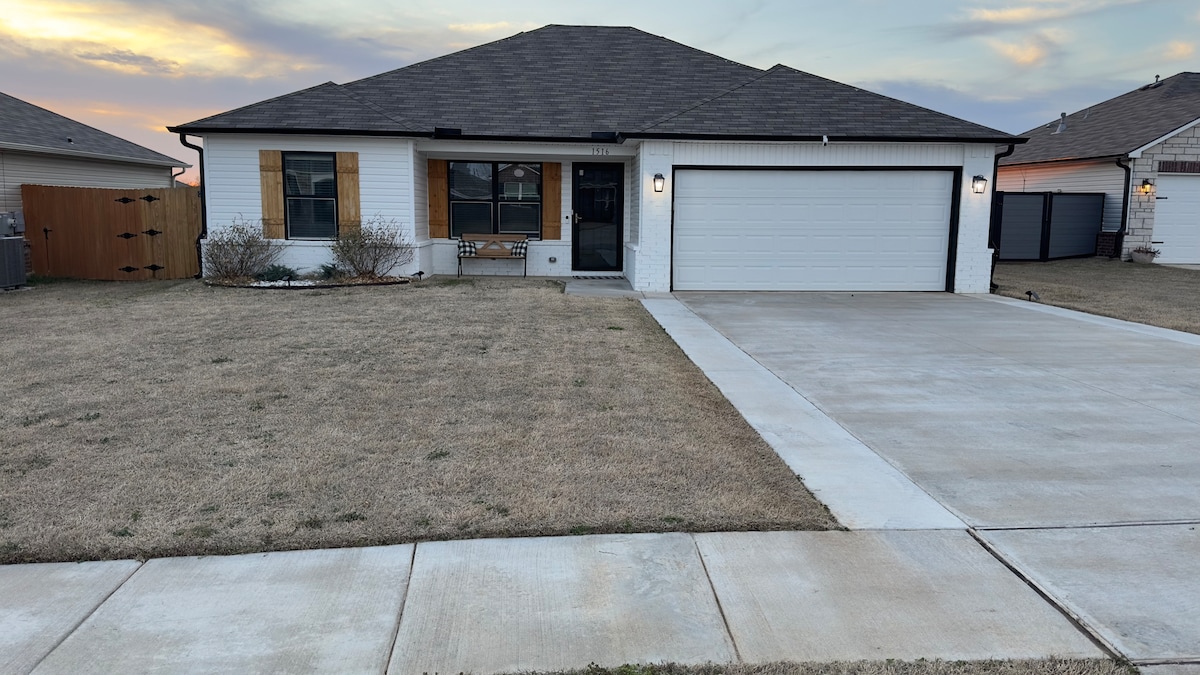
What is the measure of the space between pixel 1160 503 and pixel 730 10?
1823 centimetres

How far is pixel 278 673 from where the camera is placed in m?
2.75

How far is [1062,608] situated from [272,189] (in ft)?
49.2

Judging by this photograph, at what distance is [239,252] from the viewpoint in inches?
593

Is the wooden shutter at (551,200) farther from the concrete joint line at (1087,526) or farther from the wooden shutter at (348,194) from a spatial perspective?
the concrete joint line at (1087,526)

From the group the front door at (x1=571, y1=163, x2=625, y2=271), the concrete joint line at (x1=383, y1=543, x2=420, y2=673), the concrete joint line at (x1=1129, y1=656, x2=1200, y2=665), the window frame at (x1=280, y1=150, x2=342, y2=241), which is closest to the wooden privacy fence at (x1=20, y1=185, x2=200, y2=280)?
the window frame at (x1=280, y1=150, x2=342, y2=241)

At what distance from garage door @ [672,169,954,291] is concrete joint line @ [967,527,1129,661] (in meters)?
11.1

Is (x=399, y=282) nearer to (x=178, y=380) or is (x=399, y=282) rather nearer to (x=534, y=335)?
(x=534, y=335)

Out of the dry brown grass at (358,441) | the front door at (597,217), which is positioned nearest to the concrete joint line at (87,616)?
the dry brown grass at (358,441)

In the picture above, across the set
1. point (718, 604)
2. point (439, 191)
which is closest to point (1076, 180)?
point (439, 191)

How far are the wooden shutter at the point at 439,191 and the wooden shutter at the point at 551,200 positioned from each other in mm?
1980

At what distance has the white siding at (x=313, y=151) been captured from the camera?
1516cm

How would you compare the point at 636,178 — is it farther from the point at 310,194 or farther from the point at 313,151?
the point at 310,194

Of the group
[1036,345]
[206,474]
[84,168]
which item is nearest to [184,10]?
[84,168]

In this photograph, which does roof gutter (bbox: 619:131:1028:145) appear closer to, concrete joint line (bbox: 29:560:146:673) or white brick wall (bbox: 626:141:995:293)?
white brick wall (bbox: 626:141:995:293)
